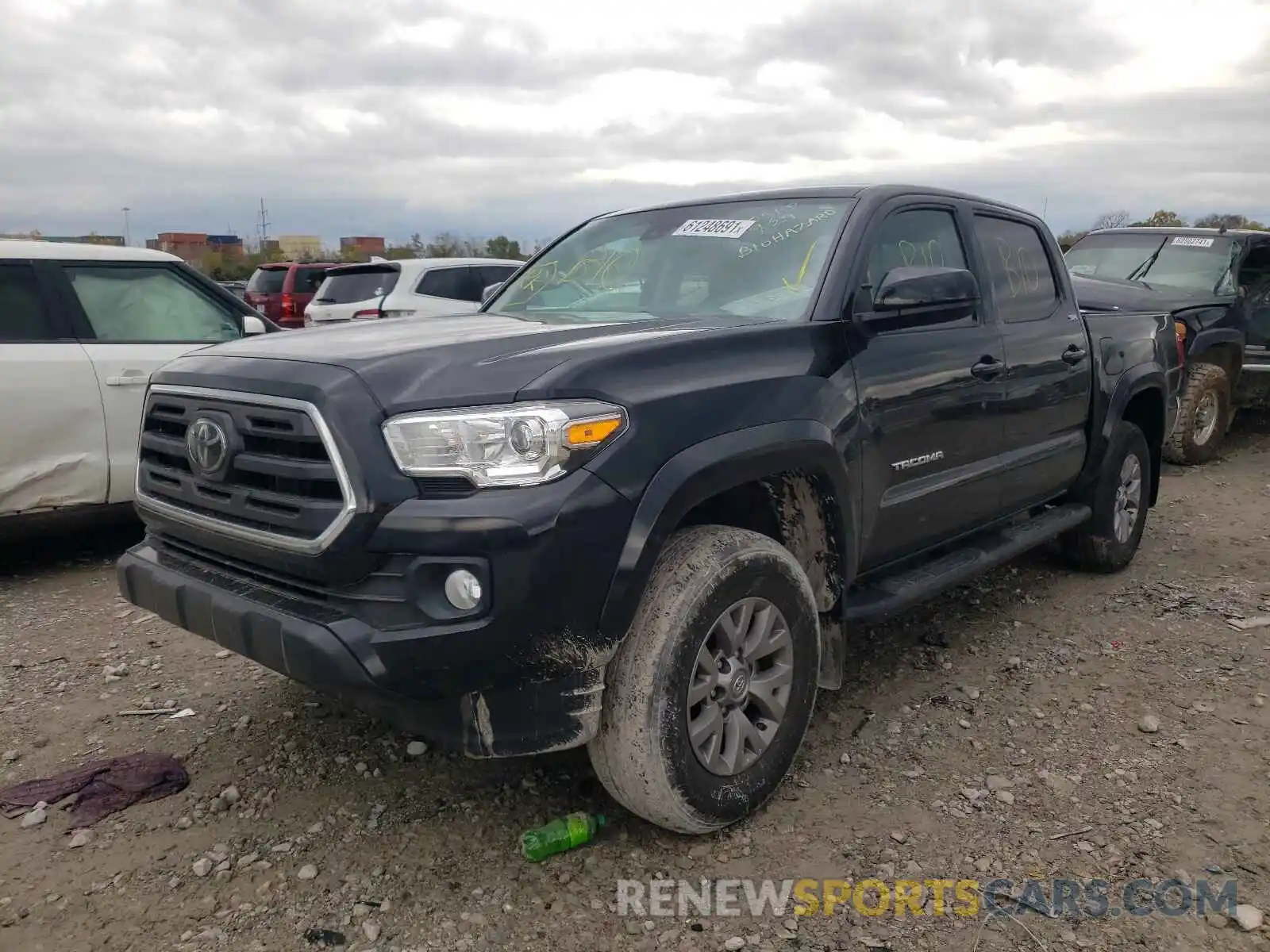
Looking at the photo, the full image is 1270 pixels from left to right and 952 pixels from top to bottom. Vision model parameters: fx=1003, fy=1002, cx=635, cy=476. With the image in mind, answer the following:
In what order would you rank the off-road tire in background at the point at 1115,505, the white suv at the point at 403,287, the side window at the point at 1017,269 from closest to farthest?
the side window at the point at 1017,269 → the off-road tire in background at the point at 1115,505 → the white suv at the point at 403,287

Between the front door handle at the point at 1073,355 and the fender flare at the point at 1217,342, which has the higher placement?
the front door handle at the point at 1073,355

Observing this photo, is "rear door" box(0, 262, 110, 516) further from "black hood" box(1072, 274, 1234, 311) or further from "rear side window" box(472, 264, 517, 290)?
"black hood" box(1072, 274, 1234, 311)

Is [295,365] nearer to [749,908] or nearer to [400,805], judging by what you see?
[400,805]

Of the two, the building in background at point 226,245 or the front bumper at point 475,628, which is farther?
the building in background at point 226,245

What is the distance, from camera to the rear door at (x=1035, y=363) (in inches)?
162

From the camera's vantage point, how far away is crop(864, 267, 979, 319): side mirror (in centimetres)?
326

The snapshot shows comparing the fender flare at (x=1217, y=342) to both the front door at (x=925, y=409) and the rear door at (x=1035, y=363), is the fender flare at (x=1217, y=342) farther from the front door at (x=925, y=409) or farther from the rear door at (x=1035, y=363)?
the front door at (x=925, y=409)

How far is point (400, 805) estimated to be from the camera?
304cm

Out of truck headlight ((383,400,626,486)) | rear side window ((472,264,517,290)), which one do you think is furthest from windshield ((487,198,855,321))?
rear side window ((472,264,517,290))

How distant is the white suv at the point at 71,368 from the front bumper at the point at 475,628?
10.0 ft

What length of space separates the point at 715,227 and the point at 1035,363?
1522 millimetres

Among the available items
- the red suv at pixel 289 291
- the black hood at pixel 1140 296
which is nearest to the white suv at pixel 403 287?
the red suv at pixel 289 291

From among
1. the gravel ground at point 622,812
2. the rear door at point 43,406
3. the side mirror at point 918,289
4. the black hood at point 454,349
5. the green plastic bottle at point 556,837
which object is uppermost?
the side mirror at point 918,289

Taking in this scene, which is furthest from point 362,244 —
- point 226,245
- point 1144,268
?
point 1144,268
